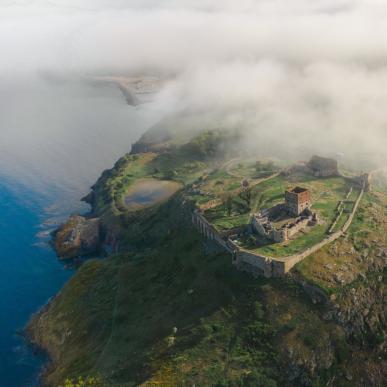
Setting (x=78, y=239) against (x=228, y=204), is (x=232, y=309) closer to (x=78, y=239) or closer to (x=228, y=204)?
(x=228, y=204)

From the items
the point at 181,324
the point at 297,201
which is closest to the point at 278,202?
the point at 297,201

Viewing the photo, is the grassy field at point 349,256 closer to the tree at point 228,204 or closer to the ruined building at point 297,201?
the ruined building at point 297,201

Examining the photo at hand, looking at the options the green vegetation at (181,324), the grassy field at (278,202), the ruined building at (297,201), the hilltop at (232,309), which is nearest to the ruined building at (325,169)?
the hilltop at (232,309)

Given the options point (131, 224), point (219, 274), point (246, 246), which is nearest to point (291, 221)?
point (246, 246)

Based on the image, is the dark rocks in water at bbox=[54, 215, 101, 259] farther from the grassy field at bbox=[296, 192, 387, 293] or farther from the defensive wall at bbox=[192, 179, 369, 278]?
the grassy field at bbox=[296, 192, 387, 293]

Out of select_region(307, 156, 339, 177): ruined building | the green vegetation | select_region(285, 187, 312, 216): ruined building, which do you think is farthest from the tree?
select_region(307, 156, 339, 177): ruined building

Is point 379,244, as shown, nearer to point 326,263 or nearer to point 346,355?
point 326,263
